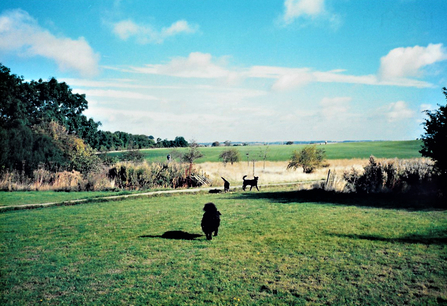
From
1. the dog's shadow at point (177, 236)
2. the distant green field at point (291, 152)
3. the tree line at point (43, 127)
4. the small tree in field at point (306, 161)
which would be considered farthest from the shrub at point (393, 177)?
the distant green field at point (291, 152)

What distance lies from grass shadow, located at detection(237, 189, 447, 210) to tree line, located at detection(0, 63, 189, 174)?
19.1 metres

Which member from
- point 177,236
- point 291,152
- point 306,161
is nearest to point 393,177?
point 177,236

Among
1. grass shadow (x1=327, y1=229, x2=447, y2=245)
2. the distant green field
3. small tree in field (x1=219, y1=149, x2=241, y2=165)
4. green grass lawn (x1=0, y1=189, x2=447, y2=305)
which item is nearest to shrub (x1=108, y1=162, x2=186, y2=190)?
green grass lawn (x1=0, y1=189, x2=447, y2=305)

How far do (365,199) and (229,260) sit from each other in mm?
13037

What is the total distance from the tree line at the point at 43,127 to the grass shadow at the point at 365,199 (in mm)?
19143

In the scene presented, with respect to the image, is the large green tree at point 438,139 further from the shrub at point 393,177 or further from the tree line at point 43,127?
the tree line at point 43,127

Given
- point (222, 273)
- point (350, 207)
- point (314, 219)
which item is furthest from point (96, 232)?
point (350, 207)

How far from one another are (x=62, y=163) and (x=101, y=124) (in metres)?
35.3

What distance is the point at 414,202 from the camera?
51.4 feet

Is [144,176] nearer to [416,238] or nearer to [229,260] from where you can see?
[229,260]

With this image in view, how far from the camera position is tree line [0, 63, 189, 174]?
24.7 meters

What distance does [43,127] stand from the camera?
35969mm

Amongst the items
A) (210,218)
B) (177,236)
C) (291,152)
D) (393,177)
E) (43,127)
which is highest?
(43,127)

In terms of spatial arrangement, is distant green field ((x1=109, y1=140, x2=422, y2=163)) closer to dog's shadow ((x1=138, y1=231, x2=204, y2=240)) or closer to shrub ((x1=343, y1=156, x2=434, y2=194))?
shrub ((x1=343, y1=156, x2=434, y2=194))
